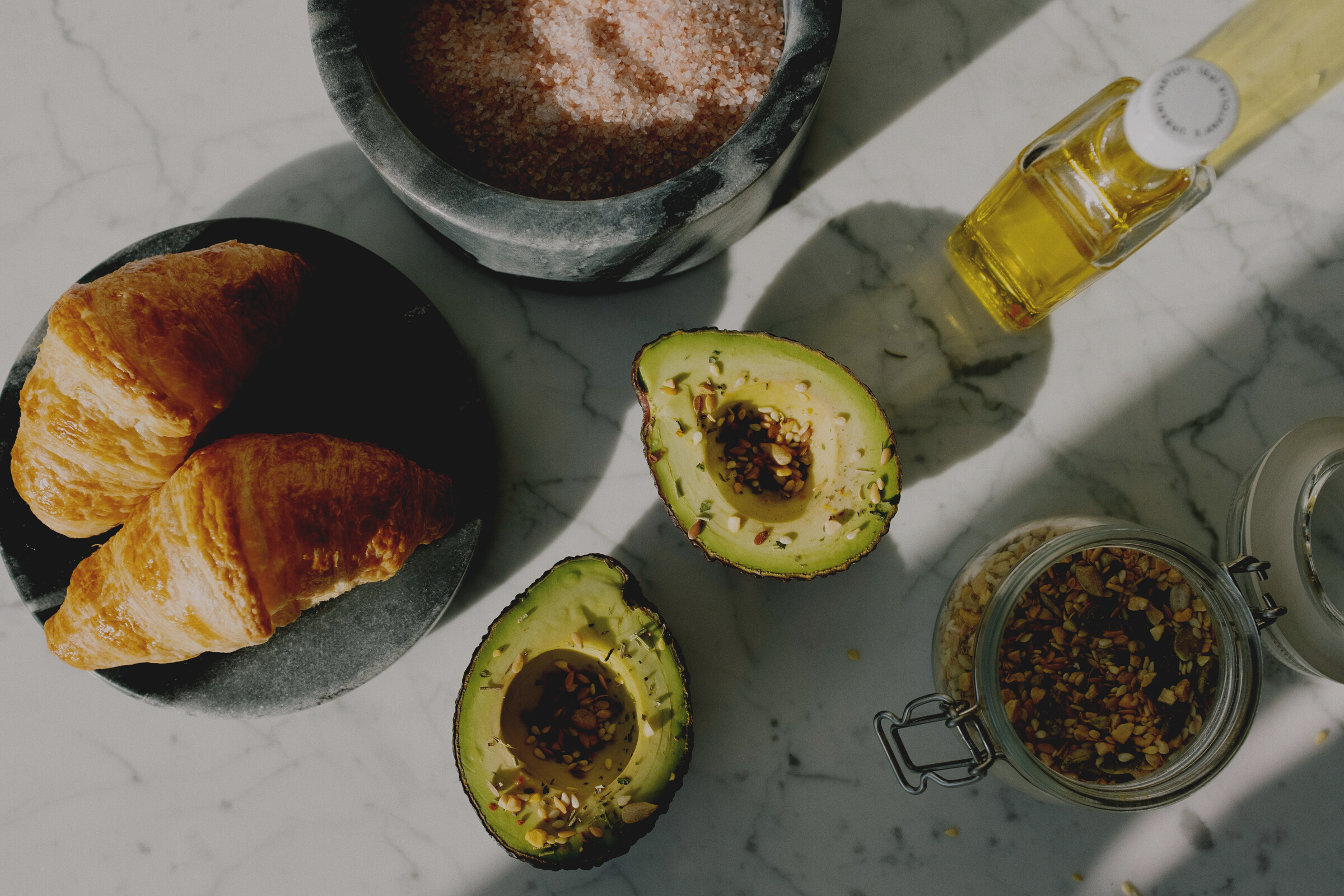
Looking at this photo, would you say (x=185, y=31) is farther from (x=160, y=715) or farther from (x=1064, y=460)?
(x=1064, y=460)

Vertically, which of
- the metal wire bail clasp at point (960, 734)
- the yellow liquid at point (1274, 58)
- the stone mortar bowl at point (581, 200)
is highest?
the yellow liquid at point (1274, 58)

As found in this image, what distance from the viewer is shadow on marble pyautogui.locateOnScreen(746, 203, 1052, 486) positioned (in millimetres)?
984

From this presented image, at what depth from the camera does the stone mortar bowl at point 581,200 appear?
0.76m

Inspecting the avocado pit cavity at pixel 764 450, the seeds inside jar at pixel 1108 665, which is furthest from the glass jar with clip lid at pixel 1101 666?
the avocado pit cavity at pixel 764 450

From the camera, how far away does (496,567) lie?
0.97 m

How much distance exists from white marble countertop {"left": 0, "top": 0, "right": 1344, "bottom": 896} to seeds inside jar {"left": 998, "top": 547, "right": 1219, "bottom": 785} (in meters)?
0.13

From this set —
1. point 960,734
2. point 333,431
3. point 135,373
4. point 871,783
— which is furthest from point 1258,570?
point 135,373

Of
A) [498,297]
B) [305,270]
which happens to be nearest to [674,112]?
[498,297]

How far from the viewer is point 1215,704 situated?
79 centimetres

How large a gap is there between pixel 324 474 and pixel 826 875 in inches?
27.5

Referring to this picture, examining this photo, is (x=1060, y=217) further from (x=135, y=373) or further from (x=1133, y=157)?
(x=135, y=373)

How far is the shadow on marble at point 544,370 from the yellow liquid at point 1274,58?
65 cm

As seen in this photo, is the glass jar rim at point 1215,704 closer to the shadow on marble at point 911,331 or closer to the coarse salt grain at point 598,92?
the shadow on marble at point 911,331

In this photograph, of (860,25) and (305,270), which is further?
(860,25)
